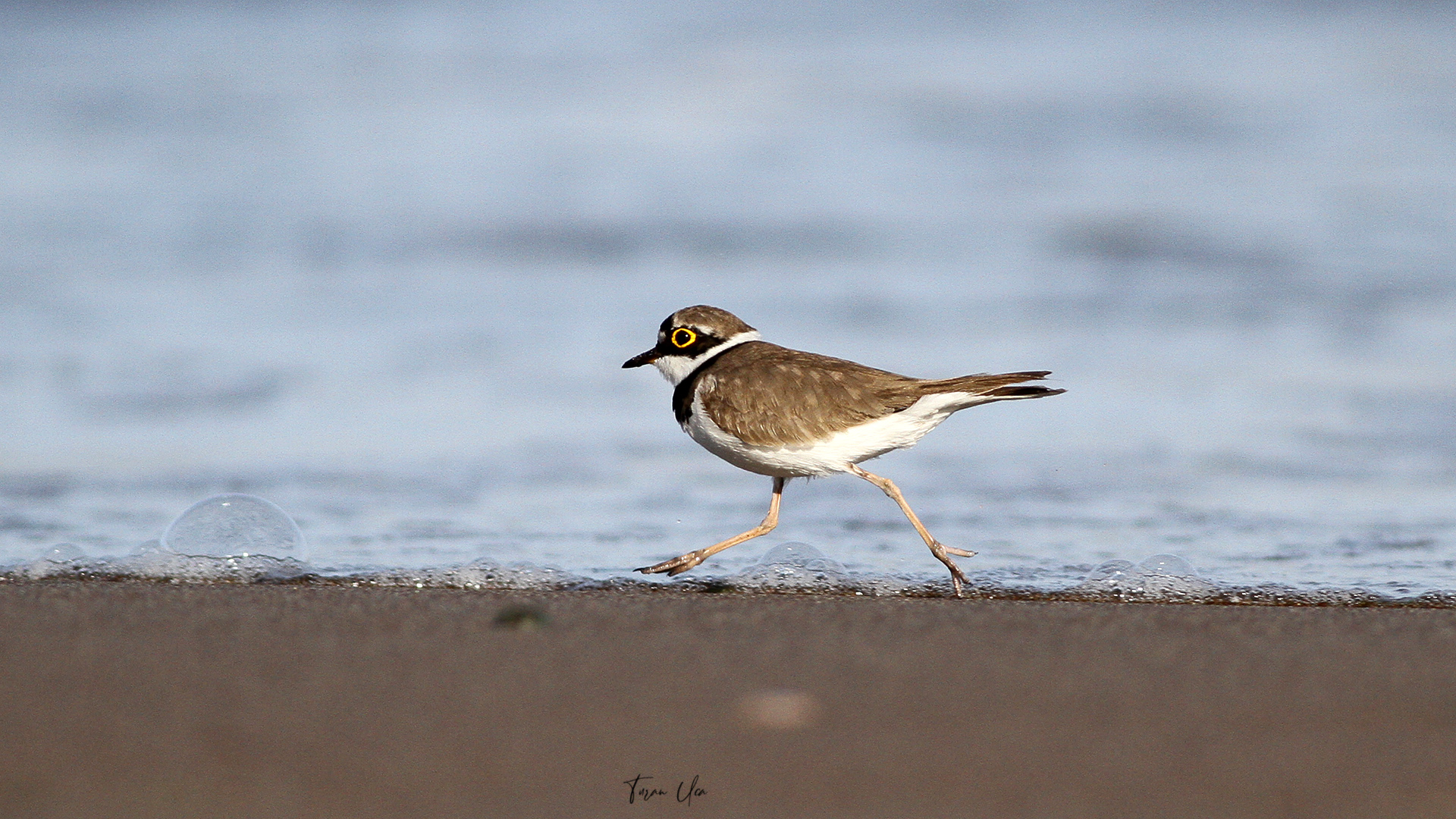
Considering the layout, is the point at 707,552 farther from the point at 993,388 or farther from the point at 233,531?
Result: the point at 233,531

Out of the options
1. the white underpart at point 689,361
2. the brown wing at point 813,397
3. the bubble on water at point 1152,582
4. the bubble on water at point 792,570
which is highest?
the white underpart at point 689,361

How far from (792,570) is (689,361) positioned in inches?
49.8

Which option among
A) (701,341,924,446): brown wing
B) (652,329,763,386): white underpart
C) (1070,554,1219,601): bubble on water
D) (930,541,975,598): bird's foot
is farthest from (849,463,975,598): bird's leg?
(652,329,763,386): white underpart

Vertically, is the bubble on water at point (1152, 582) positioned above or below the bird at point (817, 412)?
below

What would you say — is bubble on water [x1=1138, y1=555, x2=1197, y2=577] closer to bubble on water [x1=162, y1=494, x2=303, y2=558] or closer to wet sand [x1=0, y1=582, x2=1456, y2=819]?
wet sand [x1=0, y1=582, x2=1456, y2=819]

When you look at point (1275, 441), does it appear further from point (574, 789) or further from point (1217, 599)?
point (574, 789)

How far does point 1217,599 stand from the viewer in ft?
16.2

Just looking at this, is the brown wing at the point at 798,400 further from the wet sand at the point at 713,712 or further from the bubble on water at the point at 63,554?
the bubble on water at the point at 63,554

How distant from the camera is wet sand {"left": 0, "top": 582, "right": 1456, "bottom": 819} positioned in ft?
9.36

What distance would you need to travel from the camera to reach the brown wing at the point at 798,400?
5535 millimetres

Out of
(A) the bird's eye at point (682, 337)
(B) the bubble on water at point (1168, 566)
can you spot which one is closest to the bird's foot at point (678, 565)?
(A) the bird's eye at point (682, 337)

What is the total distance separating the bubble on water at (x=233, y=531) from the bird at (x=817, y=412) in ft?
4.61

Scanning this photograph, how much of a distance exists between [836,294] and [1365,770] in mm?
8386

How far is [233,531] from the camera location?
17.4 ft
